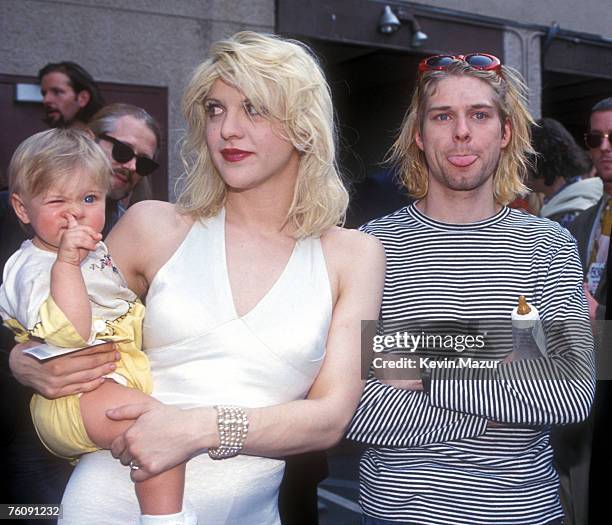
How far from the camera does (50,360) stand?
224 cm

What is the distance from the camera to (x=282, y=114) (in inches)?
93.4

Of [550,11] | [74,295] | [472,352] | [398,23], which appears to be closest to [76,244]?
[74,295]

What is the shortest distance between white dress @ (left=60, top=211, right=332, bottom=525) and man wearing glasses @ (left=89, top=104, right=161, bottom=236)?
123cm

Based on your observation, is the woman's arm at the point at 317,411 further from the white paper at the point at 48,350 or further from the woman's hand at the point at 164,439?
the white paper at the point at 48,350

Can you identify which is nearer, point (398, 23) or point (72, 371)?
point (72, 371)

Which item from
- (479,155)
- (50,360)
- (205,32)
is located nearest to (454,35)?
(205,32)

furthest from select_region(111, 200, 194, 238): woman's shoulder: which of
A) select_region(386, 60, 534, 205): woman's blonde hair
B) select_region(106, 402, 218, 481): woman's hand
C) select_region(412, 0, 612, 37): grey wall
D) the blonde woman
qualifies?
select_region(412, 0, 612, 37): grey wall

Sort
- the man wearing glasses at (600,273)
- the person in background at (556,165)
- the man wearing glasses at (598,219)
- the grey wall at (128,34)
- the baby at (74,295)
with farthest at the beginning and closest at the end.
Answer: the grey wall at (128,34) < the person in background at (556,165) < the man wearing glasses at (598,219) < the man wearing glasses at (600,273) < the baby at (74,295)

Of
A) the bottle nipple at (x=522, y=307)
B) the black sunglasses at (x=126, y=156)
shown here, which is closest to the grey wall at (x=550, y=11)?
the black sunglasses at (x=126, y=156)

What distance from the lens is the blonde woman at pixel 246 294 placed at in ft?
7.16

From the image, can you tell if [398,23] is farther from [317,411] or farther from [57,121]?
[317,411]

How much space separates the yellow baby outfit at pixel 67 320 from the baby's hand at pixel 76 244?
102mm

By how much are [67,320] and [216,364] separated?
0.41 m

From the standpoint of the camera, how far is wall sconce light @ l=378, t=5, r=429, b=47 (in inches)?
363
